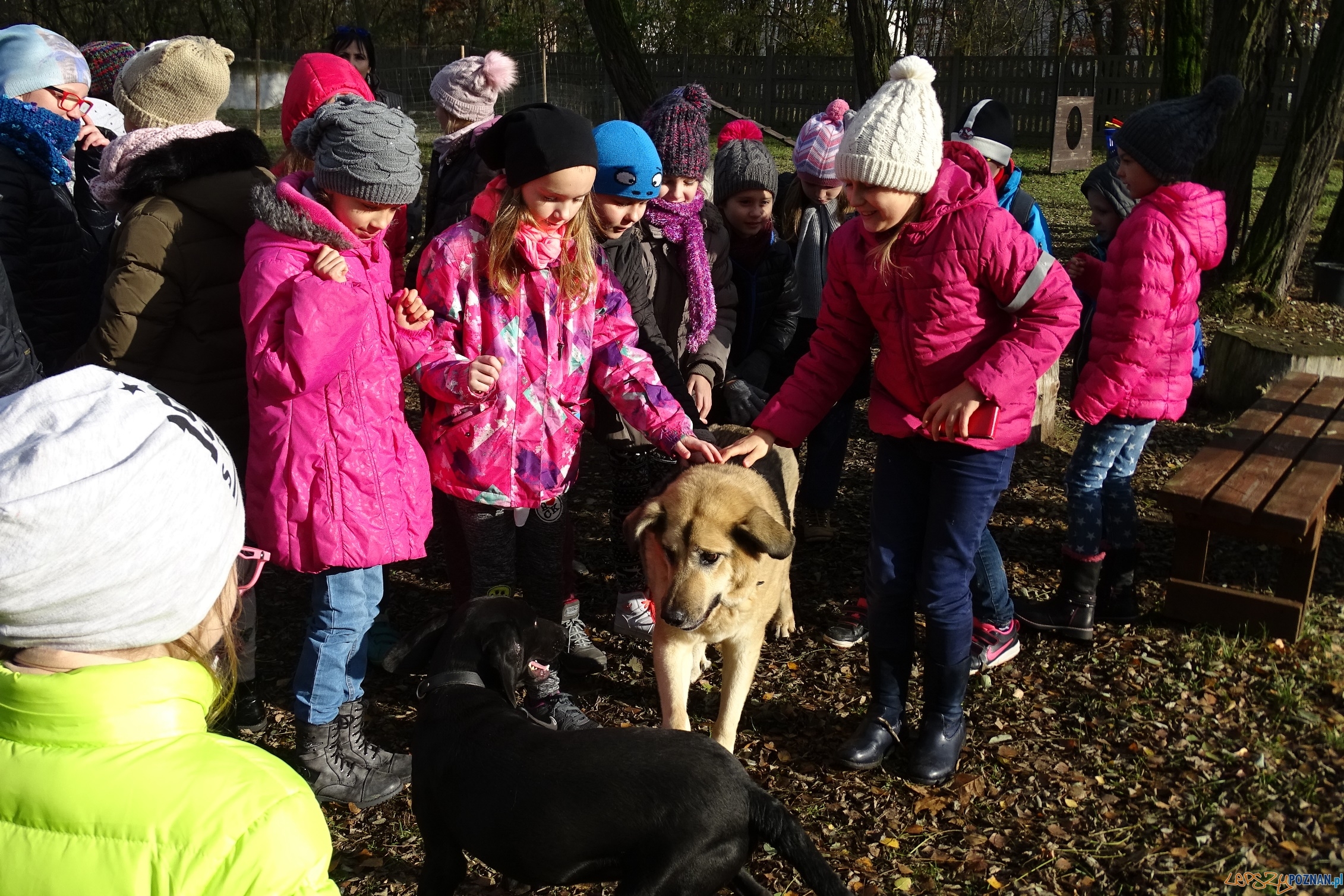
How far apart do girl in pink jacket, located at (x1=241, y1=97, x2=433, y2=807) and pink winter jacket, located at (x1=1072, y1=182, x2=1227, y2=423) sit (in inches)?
117

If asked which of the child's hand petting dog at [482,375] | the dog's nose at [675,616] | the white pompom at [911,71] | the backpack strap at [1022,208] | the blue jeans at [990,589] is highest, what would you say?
the white pompom at [911,71]

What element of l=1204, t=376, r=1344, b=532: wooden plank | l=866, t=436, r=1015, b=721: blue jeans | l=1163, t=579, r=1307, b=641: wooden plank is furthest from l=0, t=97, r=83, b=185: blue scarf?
l=1163, t=579, r=1307, b=641: wooden plank

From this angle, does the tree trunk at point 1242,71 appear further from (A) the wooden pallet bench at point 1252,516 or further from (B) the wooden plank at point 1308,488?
(A) the wooden pallet bench at point 1252,516

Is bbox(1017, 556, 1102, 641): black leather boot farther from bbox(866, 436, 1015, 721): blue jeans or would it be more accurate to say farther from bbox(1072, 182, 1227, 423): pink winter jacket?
bbox(866, 436, 1015, 721): blue jeans

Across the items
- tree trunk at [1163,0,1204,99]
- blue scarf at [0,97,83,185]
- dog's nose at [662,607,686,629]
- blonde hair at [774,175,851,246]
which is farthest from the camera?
tree trunk at [1163,0,1204,99]

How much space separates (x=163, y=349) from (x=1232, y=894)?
4.00 metres

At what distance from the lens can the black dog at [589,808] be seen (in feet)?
8.73

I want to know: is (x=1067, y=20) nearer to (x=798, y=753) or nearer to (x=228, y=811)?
(x=798, y=753)

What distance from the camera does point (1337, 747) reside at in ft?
13.0

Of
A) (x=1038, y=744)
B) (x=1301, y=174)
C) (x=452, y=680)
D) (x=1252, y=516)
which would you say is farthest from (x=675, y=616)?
(x=1301, y=174)

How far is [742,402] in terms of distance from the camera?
5.07m

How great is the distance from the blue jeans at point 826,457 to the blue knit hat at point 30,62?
403cm

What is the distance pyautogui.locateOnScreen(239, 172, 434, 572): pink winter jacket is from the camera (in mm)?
3186

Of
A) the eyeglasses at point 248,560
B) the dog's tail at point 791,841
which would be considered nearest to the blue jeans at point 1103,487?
the dog's tail at point 791,841
